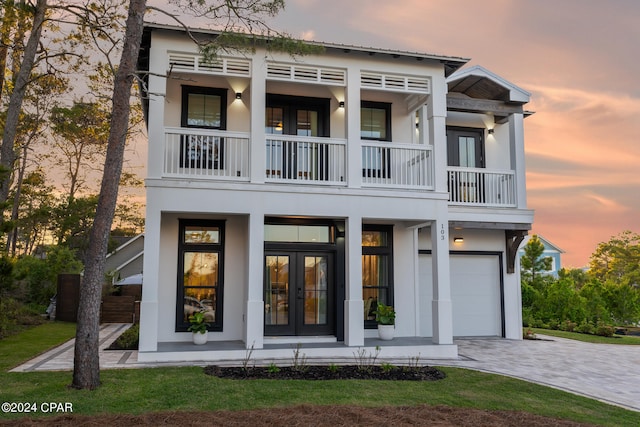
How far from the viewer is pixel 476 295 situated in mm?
13797

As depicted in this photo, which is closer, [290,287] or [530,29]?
[290,287]

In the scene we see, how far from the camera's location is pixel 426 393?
733cm

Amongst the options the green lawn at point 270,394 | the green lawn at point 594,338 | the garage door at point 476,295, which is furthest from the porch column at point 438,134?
the green lawn at point 594,338

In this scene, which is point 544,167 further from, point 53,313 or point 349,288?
point 53,313

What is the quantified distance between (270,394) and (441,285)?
528 cm

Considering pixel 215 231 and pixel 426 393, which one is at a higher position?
pixel 215 231

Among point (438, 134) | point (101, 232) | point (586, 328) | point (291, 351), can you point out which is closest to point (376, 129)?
point (438, 134)

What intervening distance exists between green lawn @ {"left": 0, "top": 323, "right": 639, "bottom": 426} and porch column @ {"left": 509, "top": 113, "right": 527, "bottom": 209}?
6.08m

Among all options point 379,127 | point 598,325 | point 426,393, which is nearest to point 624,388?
point 426,393

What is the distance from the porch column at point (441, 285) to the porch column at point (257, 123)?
3.92 metres

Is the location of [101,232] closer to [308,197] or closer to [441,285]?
[308,197]

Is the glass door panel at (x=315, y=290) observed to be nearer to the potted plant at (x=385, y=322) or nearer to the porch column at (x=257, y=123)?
the potted plant at (x=385, y=322)

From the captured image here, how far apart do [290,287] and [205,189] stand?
2898 millimetres

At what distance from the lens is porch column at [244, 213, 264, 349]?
1004 centimetres
